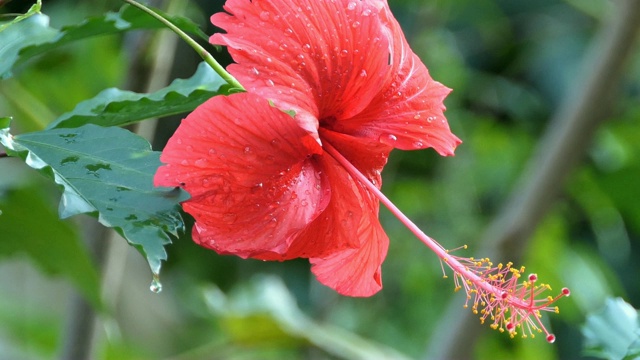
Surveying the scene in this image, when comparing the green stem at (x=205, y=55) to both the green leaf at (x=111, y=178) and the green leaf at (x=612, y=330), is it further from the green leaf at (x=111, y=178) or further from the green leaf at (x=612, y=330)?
the green leaf at (x=612, y=330)

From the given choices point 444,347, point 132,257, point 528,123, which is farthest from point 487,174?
point 132,257

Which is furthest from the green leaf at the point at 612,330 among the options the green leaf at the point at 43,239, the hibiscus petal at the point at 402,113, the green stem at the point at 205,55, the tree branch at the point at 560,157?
the tree branch at the point at 560,157

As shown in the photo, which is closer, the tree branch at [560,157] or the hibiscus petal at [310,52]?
the hibiscus petal at [310,52]

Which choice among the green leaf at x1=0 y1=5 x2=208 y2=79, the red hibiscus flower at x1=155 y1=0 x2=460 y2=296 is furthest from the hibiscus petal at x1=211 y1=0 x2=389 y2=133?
the green leaf at x1=0 y1=5 x2=208 y2=79

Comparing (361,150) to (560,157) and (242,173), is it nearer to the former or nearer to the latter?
(242,173)

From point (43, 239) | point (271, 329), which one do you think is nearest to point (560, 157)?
point (271, 329)

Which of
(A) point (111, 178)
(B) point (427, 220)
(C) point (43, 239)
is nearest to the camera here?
(A) point (111, 178)
